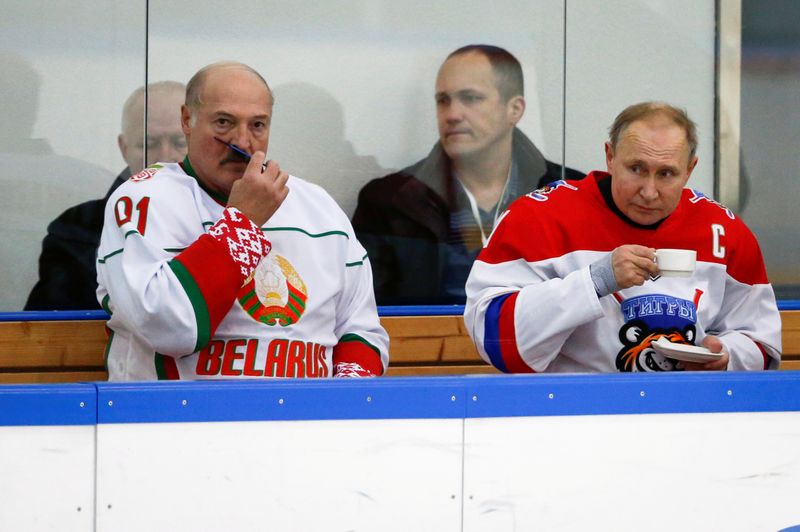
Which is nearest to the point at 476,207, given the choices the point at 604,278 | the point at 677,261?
the point at 604,278

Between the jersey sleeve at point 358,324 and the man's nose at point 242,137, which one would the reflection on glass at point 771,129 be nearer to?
Result: the jersey sleeve at point 358,324

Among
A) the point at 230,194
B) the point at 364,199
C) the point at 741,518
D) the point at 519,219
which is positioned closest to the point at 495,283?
the point at 519,219

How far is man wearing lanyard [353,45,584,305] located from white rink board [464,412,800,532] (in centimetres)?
203

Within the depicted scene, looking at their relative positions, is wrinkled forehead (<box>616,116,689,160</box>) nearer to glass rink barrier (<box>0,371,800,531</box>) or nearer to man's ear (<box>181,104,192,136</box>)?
glass rink barrier (<box>0,371,800,531</box>)

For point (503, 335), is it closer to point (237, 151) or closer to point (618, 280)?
point (618, 280)

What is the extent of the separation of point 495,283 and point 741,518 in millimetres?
870

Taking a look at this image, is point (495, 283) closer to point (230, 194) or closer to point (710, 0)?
point (230, 194)

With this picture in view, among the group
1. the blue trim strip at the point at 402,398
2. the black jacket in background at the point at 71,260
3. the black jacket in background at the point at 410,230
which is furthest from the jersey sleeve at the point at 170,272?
the black jacket in background at the point at 410,230

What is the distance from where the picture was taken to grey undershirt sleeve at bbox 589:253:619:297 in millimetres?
2904

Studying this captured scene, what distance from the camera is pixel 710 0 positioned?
4590 millimetres

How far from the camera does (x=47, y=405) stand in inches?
89.8

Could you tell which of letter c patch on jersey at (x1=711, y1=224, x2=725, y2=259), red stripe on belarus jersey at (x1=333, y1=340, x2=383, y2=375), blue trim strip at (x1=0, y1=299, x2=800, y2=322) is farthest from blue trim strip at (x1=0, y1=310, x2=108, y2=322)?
letter c patch on jersey at (x1=711, y1=224, x2=725, y2=259)

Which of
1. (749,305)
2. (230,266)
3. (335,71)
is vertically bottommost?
(749,305)

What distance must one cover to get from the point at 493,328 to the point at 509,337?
0.15 feet
